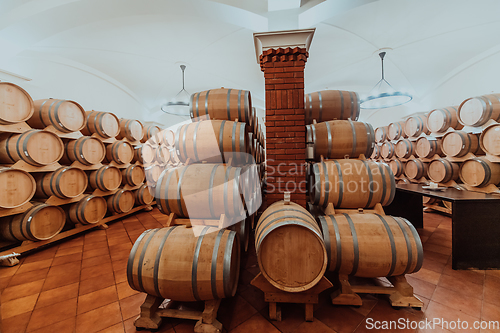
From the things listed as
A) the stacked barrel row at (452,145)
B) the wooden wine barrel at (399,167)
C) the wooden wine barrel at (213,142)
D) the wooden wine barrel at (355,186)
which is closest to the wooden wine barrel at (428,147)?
the stacked barrel row at (452,145)

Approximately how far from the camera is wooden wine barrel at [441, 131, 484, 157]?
14.2ft

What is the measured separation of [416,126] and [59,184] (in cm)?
862

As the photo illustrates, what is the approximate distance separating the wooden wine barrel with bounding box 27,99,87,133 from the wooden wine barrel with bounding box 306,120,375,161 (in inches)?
180

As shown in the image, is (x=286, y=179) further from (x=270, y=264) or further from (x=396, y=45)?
(x=396, y=45)

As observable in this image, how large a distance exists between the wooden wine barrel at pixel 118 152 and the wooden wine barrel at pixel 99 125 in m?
0.26

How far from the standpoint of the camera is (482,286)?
7.32 ft

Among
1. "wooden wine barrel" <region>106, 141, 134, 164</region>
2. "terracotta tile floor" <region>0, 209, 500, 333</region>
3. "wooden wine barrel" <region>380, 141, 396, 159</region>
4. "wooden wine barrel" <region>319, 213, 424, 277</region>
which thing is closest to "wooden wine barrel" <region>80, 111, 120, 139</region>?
"wooden wine barrel" <region>106, 141, 134, 164</region>

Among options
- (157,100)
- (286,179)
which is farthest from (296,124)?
(157,100)

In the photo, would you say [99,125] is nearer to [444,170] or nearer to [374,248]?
[374,248]

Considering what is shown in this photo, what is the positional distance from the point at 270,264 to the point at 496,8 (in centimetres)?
651

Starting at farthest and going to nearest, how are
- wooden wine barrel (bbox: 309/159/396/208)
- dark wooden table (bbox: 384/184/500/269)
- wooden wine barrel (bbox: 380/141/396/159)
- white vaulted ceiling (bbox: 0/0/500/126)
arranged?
wooden wine barrel (bbox: 380/141/396/159) → white vaulted ceiling (bbox: 0/0/500/126) → dark wooden table (bbox: 384/184/500/269) → wooden wine barrel (bbox: 309/159/396/208)

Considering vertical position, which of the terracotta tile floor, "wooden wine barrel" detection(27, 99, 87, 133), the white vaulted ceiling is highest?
the white vaulted ceiling

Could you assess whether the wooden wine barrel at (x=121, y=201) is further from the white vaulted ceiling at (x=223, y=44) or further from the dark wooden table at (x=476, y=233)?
the dark wooden table at (x=476, y=233)

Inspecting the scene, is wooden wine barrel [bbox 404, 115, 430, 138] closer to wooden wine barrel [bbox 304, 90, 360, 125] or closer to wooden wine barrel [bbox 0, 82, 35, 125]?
wooden wine barrel [bbox 304, 90, 360, 125]
